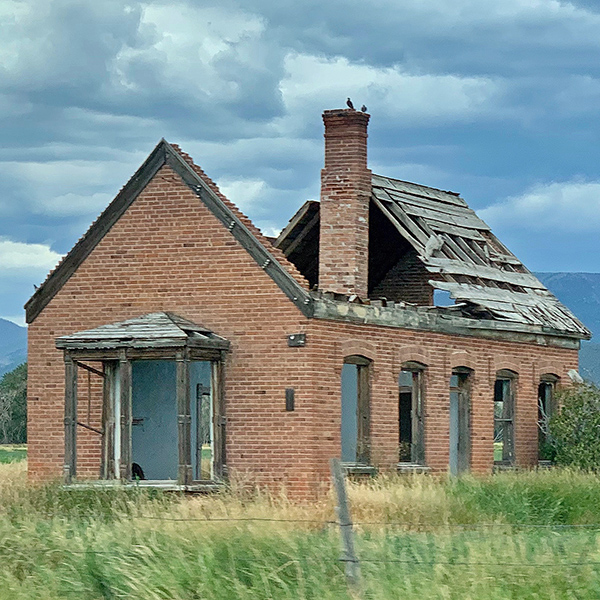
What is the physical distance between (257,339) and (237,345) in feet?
1.28

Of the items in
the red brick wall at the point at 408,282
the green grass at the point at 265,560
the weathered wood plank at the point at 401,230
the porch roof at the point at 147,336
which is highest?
the weathered wood plank at the point at 401,230

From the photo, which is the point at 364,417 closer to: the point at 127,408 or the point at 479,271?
the point at 127,408

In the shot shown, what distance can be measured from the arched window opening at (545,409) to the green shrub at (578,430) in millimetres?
484

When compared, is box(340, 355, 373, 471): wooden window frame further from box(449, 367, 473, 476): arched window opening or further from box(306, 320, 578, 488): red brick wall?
box(449, 367, 473, 476): arched window opening

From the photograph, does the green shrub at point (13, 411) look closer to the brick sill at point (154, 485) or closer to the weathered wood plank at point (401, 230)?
the weathered wood plank at point (401, 230)

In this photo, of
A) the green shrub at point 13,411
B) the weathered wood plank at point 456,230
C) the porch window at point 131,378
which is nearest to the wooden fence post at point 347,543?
the porch window at point 131,378

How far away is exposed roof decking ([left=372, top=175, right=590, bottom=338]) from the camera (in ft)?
89.0

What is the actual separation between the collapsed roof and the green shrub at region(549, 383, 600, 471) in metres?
1.85

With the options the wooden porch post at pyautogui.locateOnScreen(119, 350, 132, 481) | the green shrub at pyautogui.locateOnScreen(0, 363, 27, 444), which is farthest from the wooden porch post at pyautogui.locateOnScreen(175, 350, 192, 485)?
the green shrub at pyautogui.locateOnScreen(0, 363, 27, 444)

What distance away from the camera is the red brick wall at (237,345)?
2244 cm

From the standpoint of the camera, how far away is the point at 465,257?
28766 mm

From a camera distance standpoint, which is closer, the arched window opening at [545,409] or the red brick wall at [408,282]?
the red brick wall at [408,282]

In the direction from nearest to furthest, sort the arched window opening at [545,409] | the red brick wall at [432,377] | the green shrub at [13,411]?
the red brick wall at [432,377] → the arched window opening at [545,409] → the green shrub at [13,411]

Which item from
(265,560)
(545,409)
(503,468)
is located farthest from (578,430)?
(265,560)
